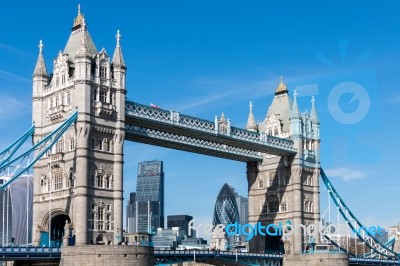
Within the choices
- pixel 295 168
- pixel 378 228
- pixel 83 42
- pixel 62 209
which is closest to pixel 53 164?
pixel 62 209

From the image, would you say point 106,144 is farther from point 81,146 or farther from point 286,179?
point 286,179

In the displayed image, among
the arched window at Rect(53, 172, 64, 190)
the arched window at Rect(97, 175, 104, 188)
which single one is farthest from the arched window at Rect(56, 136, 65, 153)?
the arched window at Rect(97, 175, 104, 188)

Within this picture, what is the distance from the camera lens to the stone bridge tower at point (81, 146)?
70.9 meters

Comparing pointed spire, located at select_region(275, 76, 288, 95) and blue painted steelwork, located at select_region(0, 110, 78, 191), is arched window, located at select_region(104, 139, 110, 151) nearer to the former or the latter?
blue painted steelwork, located at select_region(0, 110, 78, 191)

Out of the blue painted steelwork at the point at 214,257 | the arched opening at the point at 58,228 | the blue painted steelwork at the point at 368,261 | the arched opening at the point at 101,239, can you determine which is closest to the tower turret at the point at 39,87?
the arched opening at the point at 58,228

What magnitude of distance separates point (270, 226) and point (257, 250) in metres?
3.98

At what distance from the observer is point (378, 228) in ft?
356

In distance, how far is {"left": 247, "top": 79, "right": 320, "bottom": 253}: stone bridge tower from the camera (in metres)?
96.9

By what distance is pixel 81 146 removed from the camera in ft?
232

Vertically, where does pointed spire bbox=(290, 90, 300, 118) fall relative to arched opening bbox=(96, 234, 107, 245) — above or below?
above

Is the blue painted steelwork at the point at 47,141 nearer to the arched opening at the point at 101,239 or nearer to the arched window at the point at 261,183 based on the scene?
the arched opening at the point at 101,239

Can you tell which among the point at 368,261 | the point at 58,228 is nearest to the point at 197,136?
the point at 58,228

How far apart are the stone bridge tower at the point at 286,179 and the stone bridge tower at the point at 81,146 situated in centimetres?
3031

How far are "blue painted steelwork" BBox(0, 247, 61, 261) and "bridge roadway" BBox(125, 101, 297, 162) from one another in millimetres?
16162
